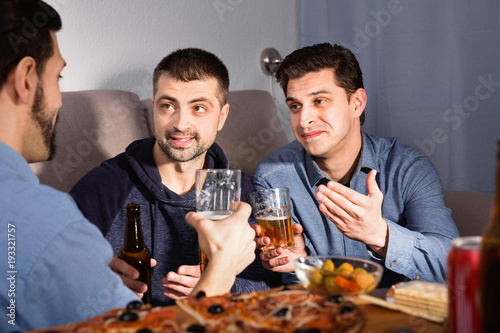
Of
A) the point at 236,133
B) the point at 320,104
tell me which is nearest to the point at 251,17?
the point at 236,133

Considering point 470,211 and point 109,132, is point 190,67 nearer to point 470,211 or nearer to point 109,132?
point 109,132

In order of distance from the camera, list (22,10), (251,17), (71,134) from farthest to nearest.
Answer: (251,17), (71,134), (22,10)

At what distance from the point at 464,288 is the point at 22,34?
3.00 feet

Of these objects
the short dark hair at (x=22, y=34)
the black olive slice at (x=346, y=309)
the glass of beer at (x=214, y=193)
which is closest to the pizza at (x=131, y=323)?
the black olive slice at (x=346, y=309)

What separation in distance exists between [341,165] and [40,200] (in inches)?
55.1

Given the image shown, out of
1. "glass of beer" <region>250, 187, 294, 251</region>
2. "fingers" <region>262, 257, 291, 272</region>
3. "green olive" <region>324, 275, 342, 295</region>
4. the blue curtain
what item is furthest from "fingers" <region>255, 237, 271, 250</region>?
the blue curtain

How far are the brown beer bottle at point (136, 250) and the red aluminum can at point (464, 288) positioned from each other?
1.02 meters

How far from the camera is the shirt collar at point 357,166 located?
1971 mm

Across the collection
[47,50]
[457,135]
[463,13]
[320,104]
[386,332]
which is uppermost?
[463,13]

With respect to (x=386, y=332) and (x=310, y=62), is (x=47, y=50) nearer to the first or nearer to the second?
(x=386, y=332)

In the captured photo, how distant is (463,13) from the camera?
91.3 inches

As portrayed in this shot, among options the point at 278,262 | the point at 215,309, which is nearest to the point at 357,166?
the point at 278,262

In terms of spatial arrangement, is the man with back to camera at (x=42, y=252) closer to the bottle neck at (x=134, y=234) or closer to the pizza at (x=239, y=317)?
the pizza at (x=239, y=317)

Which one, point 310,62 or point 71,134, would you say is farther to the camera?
point 310,62
